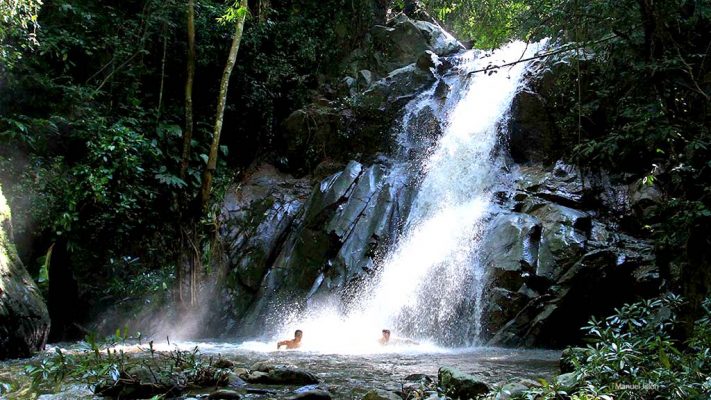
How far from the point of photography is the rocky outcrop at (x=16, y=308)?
6.93 m

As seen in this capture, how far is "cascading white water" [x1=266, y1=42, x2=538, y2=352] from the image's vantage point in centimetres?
944

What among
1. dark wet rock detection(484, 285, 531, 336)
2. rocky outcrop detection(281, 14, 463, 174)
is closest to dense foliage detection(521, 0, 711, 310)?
dark wet rock detection(484, 285, 531, 336)

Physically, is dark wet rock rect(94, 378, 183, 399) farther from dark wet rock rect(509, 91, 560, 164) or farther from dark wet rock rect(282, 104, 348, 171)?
dark wet rock rect(282, 104, 348, 171)

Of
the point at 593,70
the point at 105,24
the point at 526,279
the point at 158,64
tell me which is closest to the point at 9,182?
the point at 105,24

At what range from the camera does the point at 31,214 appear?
9.41 m

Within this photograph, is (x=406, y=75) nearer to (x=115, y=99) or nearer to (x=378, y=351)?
(x=115, y=99)

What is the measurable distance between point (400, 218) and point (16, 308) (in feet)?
24.3

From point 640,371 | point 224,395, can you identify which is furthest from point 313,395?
point 640,371

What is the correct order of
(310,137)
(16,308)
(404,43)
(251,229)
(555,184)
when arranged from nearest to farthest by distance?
(16,308) → (555,184) → (251,229) → (310,137) → (404,43)

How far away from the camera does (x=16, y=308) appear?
715 cm

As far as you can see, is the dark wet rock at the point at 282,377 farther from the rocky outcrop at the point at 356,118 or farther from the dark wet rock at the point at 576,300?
the rocky outcrop at the point at 356,118

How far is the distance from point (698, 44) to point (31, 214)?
34.8 ft

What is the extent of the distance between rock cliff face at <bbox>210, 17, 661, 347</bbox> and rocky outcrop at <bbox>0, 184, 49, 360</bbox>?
399 cm

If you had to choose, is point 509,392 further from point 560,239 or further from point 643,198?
point 643,198
